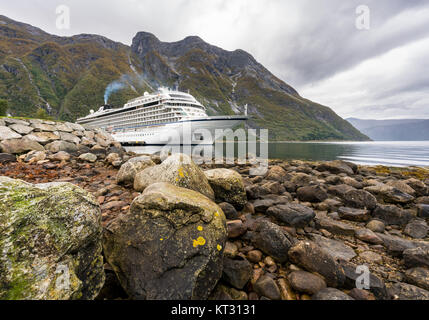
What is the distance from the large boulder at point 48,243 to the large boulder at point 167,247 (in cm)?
33

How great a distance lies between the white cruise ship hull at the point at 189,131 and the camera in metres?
35.2

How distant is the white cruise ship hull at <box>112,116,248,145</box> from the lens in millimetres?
35250

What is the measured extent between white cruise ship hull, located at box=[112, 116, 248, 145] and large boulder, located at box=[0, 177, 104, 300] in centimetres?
3372

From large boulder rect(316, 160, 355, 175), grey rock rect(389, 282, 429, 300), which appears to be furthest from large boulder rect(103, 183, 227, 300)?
large boulder rect(316, 160, 355, 175)

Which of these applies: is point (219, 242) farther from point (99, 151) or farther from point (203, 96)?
point (203, 96)

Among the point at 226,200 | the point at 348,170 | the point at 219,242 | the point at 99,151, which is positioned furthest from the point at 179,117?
the point at 219,242

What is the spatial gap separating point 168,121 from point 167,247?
125 feet

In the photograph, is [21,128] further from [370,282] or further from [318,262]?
[370,282]

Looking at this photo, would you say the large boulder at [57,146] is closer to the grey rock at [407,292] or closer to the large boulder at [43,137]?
the large boulder at [43,137]

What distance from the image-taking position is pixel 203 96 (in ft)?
614

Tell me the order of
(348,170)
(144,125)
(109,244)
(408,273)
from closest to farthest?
(109,244) < (408,273) < (348,170) < (144,125)

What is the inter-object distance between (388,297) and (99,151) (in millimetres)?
14011

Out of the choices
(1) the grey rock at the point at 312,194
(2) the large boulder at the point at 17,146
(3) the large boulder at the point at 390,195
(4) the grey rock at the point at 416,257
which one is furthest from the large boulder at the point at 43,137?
(3) the large boulder at the point at 390,195

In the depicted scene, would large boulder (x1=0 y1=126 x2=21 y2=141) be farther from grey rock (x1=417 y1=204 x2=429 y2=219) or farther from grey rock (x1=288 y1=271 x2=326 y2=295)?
grey rock (x1=417 y1=204 x2=429 y2=219)
